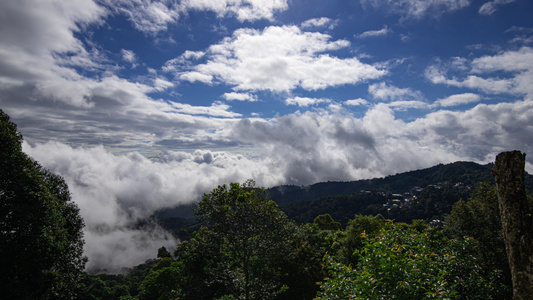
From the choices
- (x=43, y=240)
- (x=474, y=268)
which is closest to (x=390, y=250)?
(x=474, y=268)

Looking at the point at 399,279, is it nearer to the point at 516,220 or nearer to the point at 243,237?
the point at 516,220

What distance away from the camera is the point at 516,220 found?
4238 mm

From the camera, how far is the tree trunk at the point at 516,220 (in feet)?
13.2

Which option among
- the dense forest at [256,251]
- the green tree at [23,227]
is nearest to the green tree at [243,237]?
the dense forest at [256,251]

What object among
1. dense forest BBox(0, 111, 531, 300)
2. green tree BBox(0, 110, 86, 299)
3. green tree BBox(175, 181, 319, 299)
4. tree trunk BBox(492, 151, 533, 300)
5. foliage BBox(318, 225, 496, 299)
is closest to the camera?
tree trunk BBox(492, 151, 533, 300)

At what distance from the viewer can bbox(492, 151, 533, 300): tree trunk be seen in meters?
4.02

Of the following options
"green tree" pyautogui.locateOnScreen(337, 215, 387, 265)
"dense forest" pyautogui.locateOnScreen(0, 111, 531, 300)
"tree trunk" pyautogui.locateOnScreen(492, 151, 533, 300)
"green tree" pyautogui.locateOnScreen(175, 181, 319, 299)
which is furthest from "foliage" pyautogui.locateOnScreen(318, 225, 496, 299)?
"green tree" pyautogui.locateOnScreen(337, 215, 387, 265)

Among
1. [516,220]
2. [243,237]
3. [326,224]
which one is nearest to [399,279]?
[516,220]

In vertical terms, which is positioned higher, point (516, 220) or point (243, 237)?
point (516, 220)

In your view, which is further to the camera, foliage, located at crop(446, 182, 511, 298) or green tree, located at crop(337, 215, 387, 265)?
green tree, located at crop(337, 215, 387, 265)

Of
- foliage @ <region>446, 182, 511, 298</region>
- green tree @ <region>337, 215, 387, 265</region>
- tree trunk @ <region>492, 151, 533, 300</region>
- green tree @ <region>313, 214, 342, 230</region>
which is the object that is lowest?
green tree @ <region>313, 214, 342, 230</region>

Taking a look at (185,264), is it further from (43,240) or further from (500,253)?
(500,253)

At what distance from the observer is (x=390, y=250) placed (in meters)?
7.65

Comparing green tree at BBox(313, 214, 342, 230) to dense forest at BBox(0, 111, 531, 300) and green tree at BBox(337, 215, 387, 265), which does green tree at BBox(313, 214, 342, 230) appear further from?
dense forest at BBox(0, 111, 531, 300)
